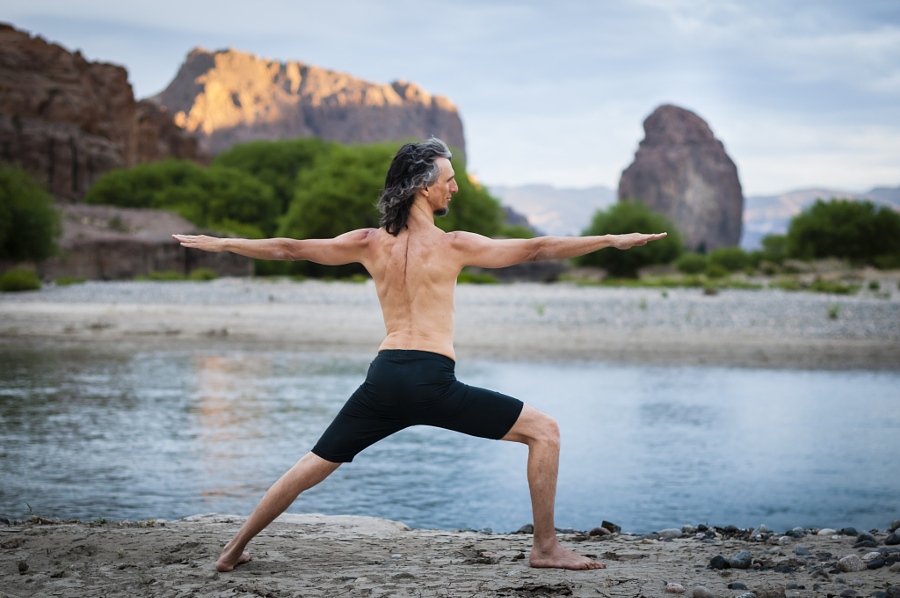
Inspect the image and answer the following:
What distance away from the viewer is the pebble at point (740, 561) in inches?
173

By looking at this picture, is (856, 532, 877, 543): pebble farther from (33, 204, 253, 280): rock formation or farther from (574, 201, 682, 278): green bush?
(574, 201, 682, 278): green bush

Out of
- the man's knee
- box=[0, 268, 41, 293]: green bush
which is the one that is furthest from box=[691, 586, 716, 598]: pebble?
box=[0, 268, 41, 293]: green bush

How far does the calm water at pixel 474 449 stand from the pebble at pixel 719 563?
1727 millimetres

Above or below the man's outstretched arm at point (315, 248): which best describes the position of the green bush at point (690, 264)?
above

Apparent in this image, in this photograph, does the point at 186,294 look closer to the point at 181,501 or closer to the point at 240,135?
the point at 181,501

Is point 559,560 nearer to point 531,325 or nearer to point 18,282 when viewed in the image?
point 531,325

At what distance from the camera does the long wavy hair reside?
4.04 meters

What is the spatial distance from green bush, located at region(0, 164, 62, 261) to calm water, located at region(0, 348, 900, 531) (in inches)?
954

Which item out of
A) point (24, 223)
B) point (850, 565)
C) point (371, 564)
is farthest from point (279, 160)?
point (850, 565)

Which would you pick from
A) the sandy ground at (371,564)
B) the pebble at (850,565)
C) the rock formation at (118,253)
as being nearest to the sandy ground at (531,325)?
the sandy ground at (371,564)

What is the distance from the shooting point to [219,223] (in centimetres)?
6606

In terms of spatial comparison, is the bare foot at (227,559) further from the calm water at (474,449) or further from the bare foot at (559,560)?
the calm water at (474,449)

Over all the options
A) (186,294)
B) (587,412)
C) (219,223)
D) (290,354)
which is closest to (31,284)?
(186,294)

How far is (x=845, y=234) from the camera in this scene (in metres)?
55.3
